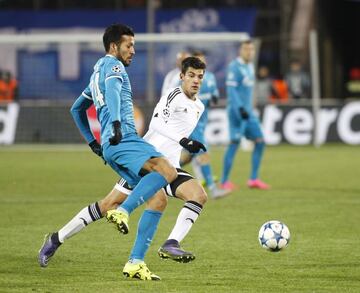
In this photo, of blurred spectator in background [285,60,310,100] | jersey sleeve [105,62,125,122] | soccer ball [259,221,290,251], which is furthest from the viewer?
blurred spectator in background [285,60,310,100]

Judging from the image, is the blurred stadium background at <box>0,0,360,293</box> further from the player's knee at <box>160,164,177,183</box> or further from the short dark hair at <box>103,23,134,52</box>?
the short dark hair at <box>103,23,134,52</box>

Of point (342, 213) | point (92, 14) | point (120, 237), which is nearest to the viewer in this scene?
point (120, 237)

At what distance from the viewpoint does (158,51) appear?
25719 millimetres

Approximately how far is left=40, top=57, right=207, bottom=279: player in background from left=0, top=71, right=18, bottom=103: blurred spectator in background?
15987 millimetres

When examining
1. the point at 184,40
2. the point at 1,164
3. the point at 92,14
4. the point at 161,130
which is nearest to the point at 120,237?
the point at 161,130

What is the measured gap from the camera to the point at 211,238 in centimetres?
1054

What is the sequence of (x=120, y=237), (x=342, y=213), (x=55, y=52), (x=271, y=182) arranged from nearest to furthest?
1. (x=120, y=237)
2. (x=342, y=213)
3. (x=271, y=182)
4. (x=55, y=52)

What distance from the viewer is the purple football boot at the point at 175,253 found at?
26.5 ft

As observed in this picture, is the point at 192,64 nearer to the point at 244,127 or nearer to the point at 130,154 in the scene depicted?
the point at 130,154

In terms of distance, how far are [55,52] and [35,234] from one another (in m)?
15.3

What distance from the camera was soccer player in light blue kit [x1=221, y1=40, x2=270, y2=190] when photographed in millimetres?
15758

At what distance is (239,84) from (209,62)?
9.40 metres

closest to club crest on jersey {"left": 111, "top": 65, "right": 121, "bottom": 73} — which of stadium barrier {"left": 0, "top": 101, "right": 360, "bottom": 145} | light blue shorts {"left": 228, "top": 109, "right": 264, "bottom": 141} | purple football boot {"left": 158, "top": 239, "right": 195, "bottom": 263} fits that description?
purple football boot {"left": 158, "top": 239, "right": 195, "bottom": 263}

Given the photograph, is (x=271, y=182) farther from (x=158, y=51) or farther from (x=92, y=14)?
(x=92, y=14)
